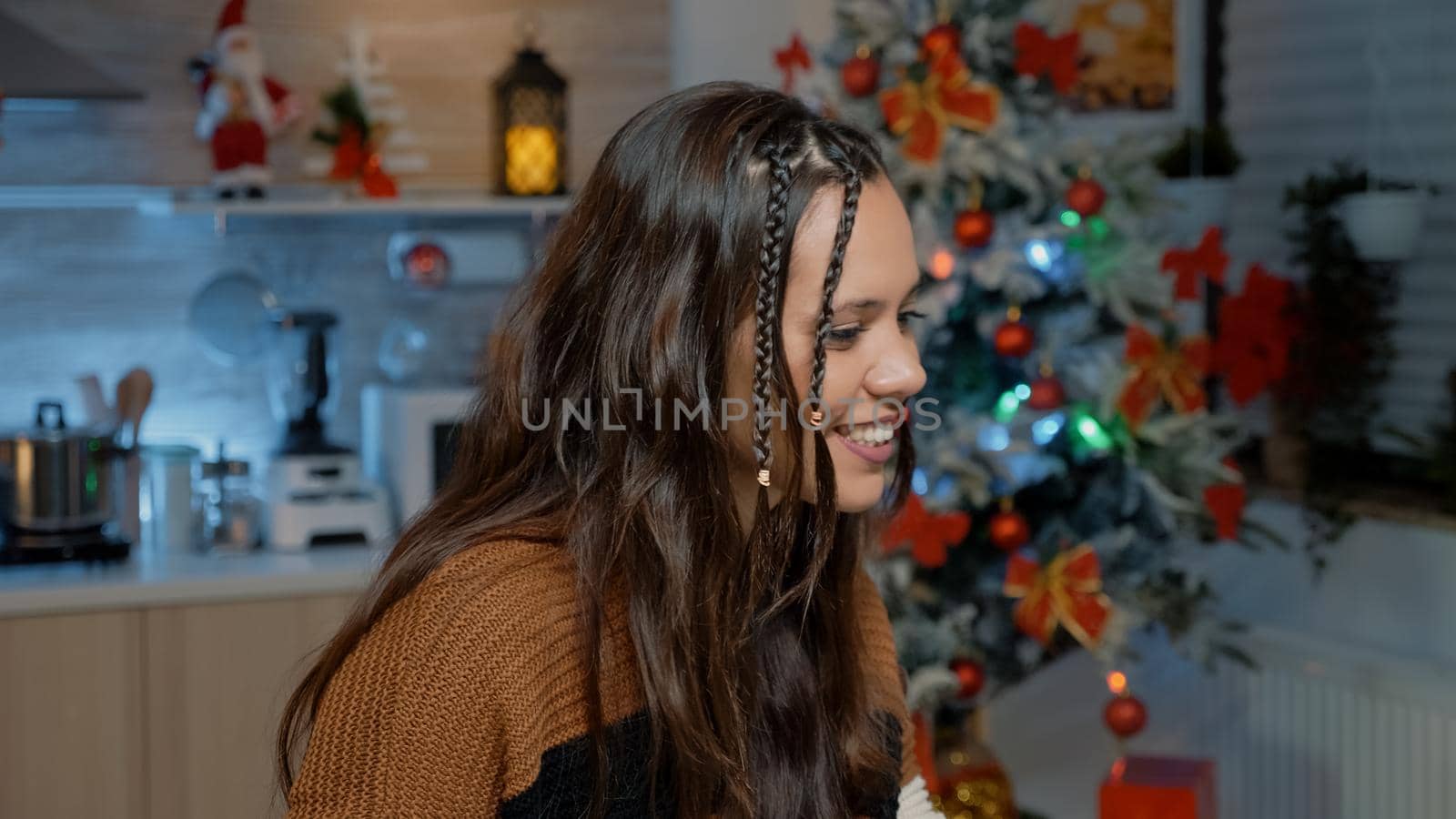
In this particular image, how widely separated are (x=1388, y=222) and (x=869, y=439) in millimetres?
1966

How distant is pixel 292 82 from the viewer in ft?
10.4

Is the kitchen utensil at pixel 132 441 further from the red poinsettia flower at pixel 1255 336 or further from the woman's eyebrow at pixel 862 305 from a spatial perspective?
the red poinsettia flower at pixel 1255 336

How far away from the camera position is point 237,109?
3043mm

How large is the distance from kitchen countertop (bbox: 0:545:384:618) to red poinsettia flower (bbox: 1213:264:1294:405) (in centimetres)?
173

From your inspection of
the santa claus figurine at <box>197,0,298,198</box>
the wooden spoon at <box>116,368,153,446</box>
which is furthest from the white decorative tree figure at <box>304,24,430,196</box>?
the wooden spoon at <box>116,368,153,446</box>

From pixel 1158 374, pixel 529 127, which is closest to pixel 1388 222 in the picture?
pixel 1158 374

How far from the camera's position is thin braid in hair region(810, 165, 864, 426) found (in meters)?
1.24

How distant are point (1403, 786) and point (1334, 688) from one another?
9.0 inches

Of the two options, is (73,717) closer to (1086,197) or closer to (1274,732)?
(1086,197)

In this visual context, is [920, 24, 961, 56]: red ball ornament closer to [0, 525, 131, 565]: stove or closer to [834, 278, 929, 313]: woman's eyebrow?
[834, 278, 929, 313]: woman's eyebrow

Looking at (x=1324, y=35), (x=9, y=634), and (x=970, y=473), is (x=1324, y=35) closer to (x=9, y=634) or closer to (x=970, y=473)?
(x=970, y=473)

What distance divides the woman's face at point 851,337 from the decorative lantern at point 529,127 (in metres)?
2.03

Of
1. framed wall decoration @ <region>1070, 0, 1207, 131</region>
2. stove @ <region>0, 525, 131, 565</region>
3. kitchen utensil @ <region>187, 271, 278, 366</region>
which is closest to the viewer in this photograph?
stove @ <region>0, 525, 131, 565</region>

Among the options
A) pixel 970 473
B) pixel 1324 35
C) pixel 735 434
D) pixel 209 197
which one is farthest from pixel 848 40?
pixel 735 434
